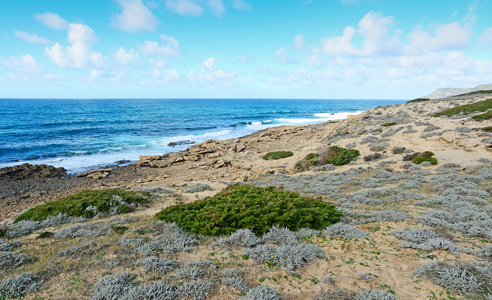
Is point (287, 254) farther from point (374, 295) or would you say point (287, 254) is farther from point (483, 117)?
point (483, 117)

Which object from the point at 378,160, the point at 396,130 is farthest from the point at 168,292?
the point at 396,130

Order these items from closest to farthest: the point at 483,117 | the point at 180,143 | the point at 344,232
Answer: the point at 344,232 < the point at 483,117 < the point at 180,143

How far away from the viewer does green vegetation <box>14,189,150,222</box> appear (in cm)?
859

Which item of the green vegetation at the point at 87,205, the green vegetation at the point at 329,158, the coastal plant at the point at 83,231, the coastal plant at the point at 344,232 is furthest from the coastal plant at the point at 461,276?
the green vegetation at the point at 329,158

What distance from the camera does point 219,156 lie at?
2695 centimetres

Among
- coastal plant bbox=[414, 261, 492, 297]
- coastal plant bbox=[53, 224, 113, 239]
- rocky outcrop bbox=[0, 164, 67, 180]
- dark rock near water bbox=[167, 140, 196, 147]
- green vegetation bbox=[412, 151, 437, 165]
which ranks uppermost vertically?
green vegetation bbox=[412, 151, 437, 165]

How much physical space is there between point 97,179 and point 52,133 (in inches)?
1176

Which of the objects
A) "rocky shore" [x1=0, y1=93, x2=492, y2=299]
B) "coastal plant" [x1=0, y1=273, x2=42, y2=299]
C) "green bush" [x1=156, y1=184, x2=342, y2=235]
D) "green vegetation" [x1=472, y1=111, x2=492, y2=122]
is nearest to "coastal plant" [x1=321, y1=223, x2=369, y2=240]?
"rocky shore" [x1=0, y1=93, x2=492, y2=299]

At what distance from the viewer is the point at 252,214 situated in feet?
23.2

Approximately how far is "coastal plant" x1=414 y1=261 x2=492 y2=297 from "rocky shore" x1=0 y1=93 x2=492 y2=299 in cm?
14

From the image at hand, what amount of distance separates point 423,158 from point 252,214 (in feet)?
42.5

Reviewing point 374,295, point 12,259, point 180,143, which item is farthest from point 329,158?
point 180,143

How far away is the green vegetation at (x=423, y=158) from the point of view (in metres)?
14.1

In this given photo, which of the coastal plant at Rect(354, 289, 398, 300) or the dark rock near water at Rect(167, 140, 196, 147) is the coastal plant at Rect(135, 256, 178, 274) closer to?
the coastal plant at Rect(354, 289, 398, 300)
